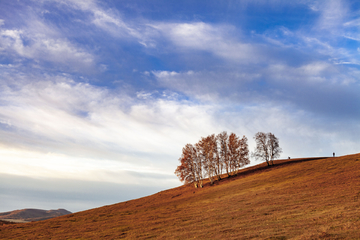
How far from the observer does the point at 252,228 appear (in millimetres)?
21547

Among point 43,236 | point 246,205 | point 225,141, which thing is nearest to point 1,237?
point 43,236

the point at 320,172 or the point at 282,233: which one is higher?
the point at 320,172

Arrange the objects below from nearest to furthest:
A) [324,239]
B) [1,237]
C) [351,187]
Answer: [324,239], [351,187], [1,237]

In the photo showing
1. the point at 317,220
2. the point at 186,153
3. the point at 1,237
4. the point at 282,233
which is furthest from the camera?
the point at 186,153

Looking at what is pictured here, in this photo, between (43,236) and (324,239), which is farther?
(43,236)

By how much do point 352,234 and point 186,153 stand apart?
2558 inches

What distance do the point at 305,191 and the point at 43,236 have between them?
44.0 meters

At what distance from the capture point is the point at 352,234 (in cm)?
1551

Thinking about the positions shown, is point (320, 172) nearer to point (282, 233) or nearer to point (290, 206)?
point (290, 206)

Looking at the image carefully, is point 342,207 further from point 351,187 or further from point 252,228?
point 351,187

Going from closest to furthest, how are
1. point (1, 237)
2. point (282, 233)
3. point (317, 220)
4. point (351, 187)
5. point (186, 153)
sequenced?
1. point (282, 233)
2. point (317, 220)
3. point (351, 187)
4. point (1, 237)
5. point (186, 153)

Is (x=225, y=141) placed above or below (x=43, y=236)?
above

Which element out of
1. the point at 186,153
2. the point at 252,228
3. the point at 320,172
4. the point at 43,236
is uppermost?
the point at 186,153

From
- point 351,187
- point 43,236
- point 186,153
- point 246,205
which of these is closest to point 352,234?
point 246,205
